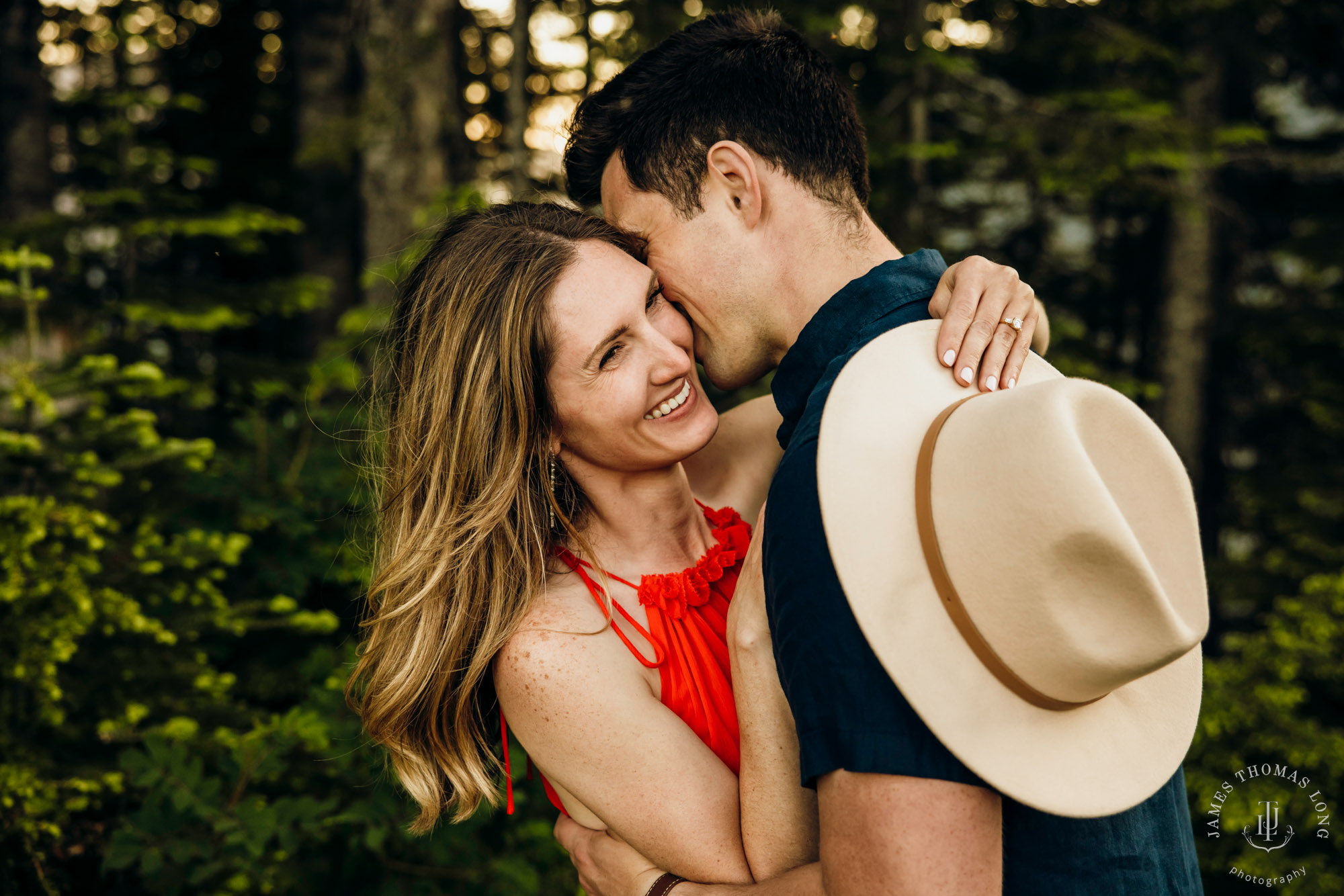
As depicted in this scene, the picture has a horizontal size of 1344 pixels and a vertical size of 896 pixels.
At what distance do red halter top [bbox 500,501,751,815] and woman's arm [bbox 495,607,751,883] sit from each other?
0.32 ft

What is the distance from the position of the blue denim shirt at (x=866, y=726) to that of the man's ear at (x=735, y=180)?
0.47 metres

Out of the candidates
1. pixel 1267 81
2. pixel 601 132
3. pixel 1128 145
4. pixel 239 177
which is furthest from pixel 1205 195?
pixel 239 177

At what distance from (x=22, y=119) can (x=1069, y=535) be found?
901 centimetres

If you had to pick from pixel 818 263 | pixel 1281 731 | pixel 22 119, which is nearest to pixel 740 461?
pixel 818 263

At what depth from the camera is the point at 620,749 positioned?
182 cm

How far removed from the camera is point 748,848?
1.66 metres

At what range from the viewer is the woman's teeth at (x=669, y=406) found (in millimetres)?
2129

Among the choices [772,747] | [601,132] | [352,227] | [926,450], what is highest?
[601,132]

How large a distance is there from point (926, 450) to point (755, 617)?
1.50 feet

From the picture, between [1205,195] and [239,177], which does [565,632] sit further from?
[239,177]

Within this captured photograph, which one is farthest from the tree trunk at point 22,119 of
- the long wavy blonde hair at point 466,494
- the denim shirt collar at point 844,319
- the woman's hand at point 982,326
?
the woman's hand at point 982,326

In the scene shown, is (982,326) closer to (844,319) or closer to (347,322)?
(844,319)

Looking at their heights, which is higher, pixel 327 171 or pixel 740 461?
pixel 740 461

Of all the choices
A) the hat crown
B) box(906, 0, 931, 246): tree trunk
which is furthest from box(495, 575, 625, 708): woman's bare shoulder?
box(906, 0, 931, 246): tree trunk
